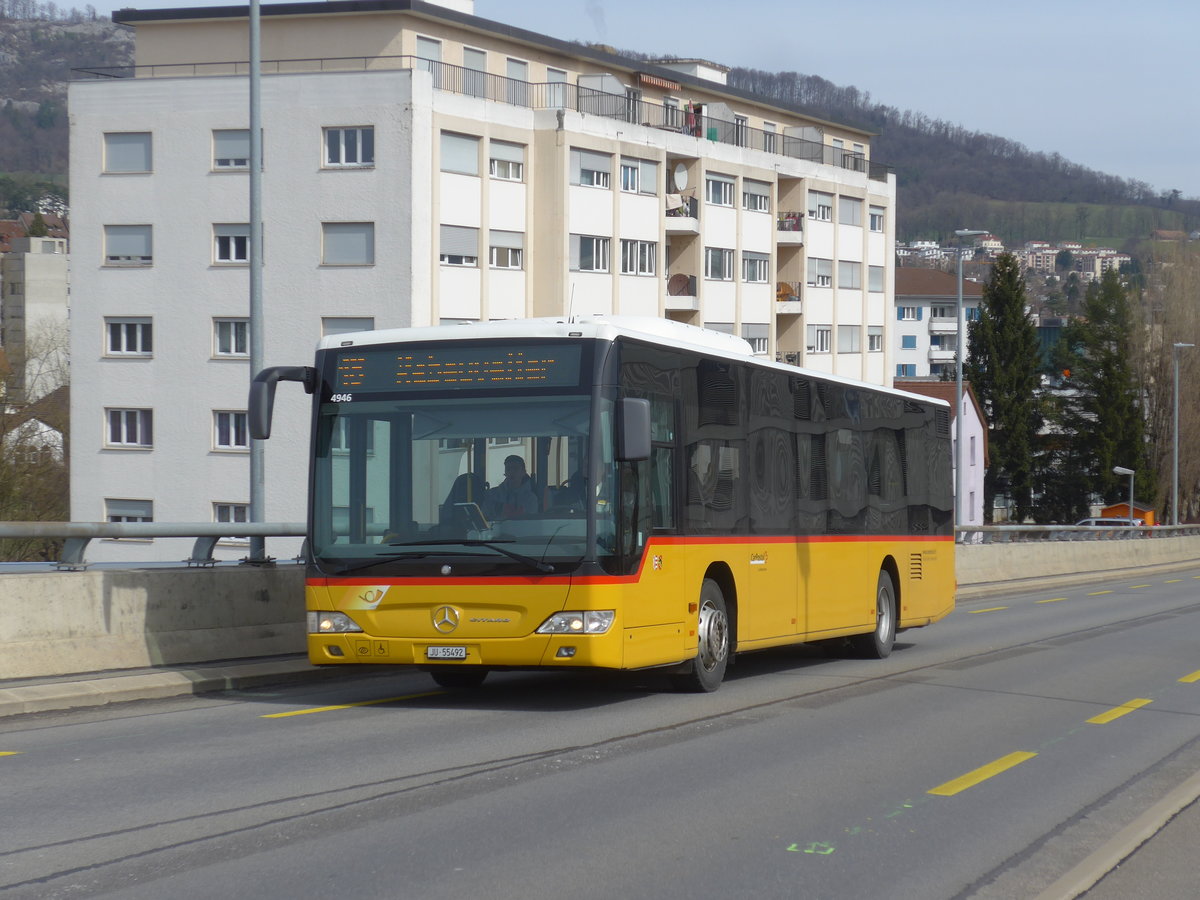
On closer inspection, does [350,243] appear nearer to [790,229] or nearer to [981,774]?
[790,229]

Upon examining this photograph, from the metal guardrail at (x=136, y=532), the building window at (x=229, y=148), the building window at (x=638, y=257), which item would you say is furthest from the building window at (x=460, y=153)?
the metal guardrail at (x=136, y=532)

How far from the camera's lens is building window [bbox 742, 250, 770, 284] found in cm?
7425

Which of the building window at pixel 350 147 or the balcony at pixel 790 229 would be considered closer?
the building window at pixel 350 147

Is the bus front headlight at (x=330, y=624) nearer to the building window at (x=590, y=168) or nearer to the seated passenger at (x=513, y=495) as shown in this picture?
the seated passenger at (x=513, y=495)

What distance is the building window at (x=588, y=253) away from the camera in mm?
63000

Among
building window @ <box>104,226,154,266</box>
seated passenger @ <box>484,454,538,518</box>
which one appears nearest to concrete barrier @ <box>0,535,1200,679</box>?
seated passenger @ <box>484,454,538,518</box>

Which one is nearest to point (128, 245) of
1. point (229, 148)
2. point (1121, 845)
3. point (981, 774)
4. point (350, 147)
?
point (229, 148)

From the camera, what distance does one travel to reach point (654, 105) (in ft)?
225

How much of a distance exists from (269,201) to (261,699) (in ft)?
159

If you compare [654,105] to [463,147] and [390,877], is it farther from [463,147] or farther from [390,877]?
A: [390,877]

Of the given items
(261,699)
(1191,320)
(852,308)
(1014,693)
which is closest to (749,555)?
(1014,693)

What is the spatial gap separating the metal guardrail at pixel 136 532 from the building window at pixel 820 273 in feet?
215

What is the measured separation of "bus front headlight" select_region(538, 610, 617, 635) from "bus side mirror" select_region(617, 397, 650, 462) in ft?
3.73

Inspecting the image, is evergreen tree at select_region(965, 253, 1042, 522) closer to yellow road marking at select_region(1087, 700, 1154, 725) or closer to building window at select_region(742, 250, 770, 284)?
building window at select_region(742, 250, 770, 284)
